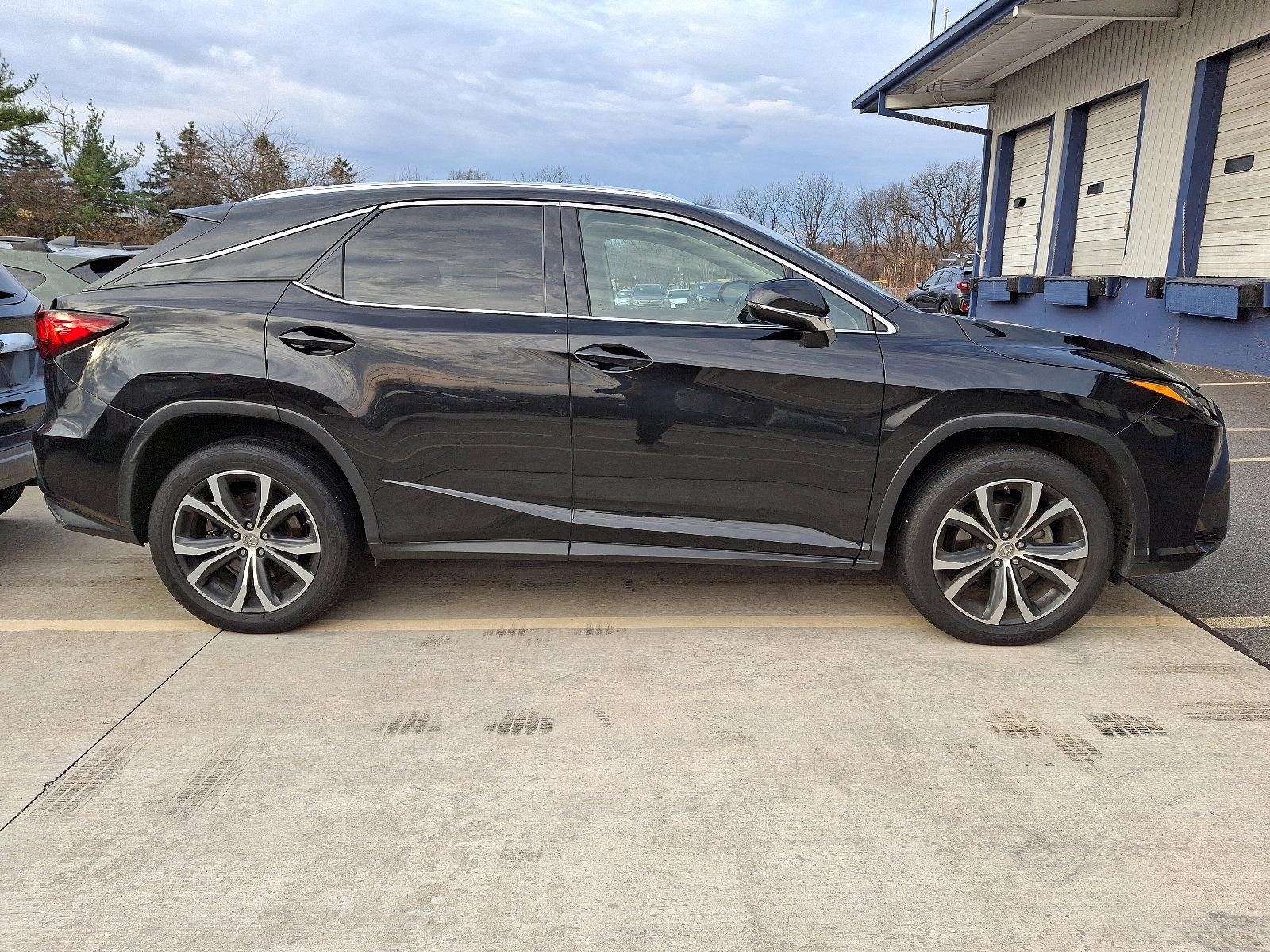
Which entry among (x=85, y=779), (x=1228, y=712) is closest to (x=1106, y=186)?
(x=1228, y=712)

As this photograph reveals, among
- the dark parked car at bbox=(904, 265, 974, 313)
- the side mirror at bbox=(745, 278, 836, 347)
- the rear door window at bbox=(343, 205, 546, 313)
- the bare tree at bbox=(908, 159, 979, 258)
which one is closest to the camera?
the side mirror at bbox=(745, 278, 836, 347)

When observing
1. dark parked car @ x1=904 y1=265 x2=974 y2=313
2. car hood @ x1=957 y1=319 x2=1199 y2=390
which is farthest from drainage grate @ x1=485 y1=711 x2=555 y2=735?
dark parked car @ x1=904 y1=265 x2=974 y2=313

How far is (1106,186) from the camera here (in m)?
14.1

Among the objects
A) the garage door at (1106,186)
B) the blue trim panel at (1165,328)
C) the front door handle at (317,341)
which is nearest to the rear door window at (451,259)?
the front door handle at (317,341)

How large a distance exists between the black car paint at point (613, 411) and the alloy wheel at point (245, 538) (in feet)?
0.86

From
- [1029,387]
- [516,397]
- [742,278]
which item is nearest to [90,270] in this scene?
[516,397]

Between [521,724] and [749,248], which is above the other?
[749,248]

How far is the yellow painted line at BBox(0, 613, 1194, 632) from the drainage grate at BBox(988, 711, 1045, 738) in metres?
0.79

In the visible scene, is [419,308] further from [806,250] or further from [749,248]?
[806,250]

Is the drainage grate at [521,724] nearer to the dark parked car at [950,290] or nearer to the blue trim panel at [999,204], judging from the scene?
the blue trim panel at [999,204]

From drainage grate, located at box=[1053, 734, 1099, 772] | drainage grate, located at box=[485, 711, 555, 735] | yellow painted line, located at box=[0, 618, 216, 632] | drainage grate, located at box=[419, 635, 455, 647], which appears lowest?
yellow painted line, located at box=[0, 618, 216, 632]

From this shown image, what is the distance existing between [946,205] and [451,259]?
51.7 m

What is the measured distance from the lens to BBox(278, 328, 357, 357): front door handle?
3.48 metres

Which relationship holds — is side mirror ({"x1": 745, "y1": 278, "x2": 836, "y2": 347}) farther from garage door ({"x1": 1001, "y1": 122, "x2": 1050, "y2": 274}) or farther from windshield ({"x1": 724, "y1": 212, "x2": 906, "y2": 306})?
garage door ({"x1": 1001, "y1": 122, "x2": 1050, "y2": 274})
